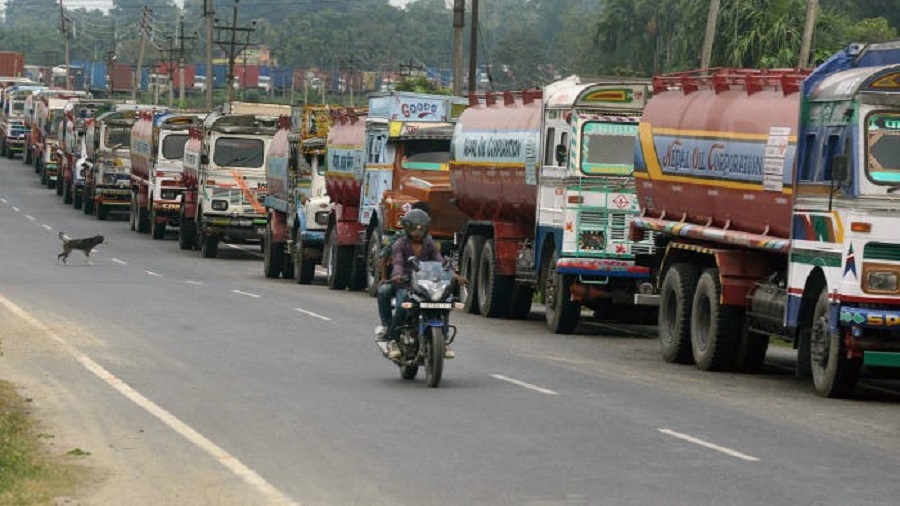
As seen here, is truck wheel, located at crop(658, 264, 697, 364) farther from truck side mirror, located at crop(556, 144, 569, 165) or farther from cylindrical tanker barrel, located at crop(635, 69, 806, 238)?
truck side mirror, located at crop(556, 144, 569, 165)

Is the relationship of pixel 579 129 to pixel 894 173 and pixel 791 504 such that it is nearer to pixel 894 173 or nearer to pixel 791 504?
pixel 894 173

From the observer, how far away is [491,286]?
3041cm

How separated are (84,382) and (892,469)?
28.3ft

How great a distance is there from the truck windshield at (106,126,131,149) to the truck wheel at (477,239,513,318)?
3672 cm

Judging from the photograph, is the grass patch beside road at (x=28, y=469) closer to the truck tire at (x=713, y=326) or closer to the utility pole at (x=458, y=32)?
the truck tire at (x=713, y=326)

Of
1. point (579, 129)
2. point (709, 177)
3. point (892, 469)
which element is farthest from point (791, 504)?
point (579, 129)

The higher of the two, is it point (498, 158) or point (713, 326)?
point (498, 158)

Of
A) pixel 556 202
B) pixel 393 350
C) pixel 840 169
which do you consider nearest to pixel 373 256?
pixel 556 202

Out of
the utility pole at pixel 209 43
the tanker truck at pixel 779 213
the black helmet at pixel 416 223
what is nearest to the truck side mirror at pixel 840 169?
the tanker truck at pixel 779 213

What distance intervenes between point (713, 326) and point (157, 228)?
123ft

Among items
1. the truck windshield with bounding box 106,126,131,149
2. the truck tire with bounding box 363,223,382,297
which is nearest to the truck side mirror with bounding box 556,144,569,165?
the truck tire with bounding box 363,223,382,297

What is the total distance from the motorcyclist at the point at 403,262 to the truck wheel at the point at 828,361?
347cm

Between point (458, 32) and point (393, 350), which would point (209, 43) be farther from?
point (393, 350)

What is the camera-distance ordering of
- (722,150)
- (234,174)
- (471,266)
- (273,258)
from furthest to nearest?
(234,174), (273,258), (471,266), (722,150)
